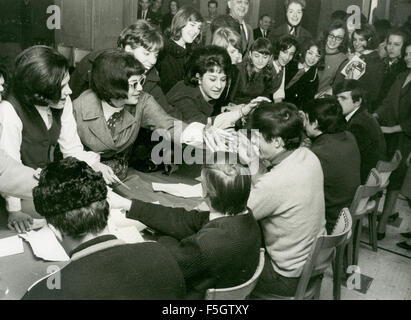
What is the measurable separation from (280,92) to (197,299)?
295cm

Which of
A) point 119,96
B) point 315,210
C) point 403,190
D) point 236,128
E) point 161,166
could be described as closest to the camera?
point 315,210

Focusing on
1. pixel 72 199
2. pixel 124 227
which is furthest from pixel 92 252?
pixel 124 227

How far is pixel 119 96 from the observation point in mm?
2217

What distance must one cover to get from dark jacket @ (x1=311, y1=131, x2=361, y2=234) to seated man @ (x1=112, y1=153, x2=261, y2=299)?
109cm

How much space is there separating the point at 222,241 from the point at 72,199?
1.71ft

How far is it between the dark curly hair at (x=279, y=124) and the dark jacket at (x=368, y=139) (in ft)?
4.09

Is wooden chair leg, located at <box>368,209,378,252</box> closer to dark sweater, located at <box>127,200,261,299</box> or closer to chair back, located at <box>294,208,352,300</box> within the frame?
chair back, located at <box>294,208,352,300</box>

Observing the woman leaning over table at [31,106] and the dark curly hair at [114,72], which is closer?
the woman leaning over table at [31,106]

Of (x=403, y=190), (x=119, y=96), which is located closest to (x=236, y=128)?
(x=119, y=96)

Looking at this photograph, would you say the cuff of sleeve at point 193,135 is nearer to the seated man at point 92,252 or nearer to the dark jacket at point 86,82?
the dark jacket at point 86,82

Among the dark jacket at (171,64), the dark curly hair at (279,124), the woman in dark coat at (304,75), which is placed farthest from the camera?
the woman in dark coat at (304,75)

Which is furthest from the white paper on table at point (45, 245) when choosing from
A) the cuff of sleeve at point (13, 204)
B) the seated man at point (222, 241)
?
the seated man at point (222, 241)

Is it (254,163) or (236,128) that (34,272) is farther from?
(236,128)

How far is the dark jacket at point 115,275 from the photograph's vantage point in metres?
1.18
